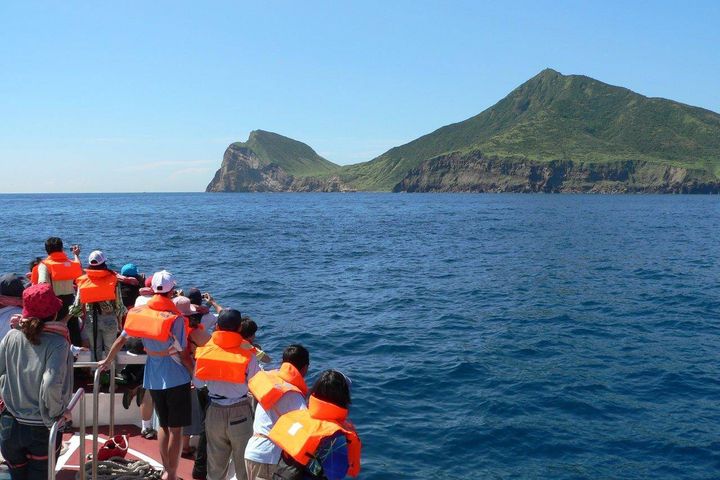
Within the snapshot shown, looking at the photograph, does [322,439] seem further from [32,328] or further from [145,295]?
[145,295]

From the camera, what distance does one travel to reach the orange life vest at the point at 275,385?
600 centimetres

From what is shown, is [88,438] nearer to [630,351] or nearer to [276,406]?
[276,406]

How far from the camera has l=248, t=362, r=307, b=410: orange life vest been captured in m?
6.00

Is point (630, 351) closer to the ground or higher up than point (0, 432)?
closer to the ground

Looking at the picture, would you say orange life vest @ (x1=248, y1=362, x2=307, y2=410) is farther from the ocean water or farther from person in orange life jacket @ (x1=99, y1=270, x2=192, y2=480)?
the ocean water

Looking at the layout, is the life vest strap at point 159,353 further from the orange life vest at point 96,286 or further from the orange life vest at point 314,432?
the orange life vest at point 96,286

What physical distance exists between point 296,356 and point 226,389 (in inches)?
46.3

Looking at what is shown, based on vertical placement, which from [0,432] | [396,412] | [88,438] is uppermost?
[0,432]

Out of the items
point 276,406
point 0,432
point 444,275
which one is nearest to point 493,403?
point 276,406

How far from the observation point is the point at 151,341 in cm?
743

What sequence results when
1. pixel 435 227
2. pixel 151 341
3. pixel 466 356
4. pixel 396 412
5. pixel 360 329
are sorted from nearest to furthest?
pixel 151 341
pixel 396 412
pixel 466 356
pixel 360 329
pixel 435 227

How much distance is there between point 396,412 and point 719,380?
946cm

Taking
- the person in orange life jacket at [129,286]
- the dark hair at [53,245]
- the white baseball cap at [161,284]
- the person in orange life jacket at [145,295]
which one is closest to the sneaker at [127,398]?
the person in orange life jacket at [145,295]

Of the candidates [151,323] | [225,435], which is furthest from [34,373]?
[225,435]
